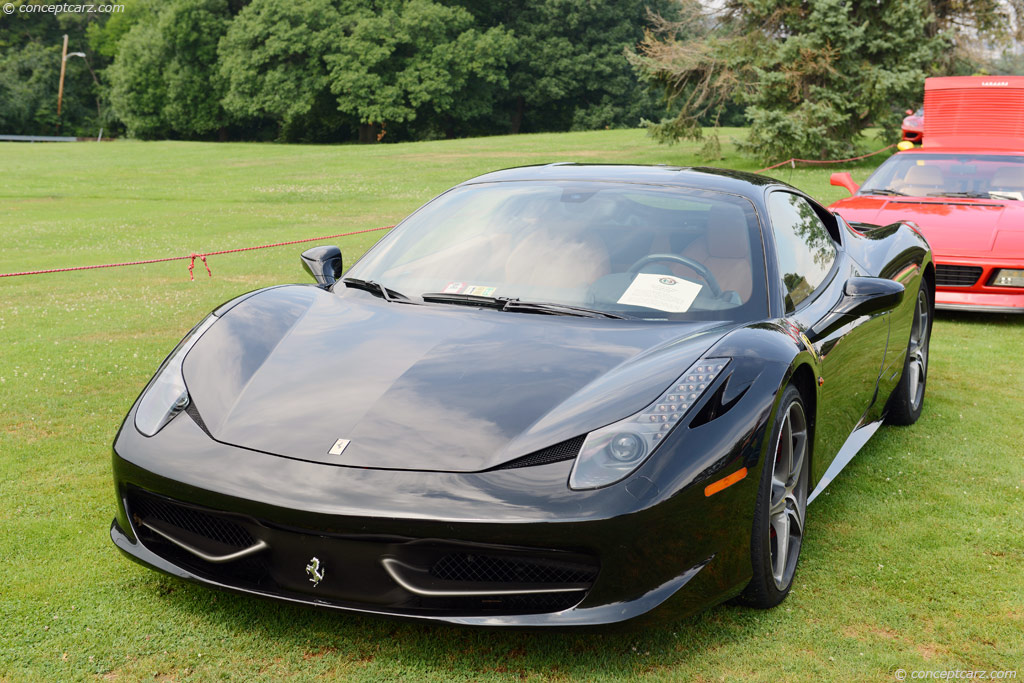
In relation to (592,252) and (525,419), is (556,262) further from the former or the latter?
(525,419)

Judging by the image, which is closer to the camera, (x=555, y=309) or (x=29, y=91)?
(x=555, y=309)

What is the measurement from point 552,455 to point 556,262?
4.36 ft

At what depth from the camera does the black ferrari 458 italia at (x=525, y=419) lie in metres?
2.70

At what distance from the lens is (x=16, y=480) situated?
4.50m

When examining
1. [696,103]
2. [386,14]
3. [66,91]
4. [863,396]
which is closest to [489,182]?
[863,396]

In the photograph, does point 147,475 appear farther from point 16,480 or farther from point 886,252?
point 886,252

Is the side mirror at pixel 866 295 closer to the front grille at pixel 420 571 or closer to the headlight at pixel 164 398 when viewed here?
the front grille at pixel 420 571

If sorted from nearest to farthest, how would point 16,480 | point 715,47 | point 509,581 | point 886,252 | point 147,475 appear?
1. point 509,581
2. point 147,475
3. point 16,480
4. point 886,252
5. point 715,47

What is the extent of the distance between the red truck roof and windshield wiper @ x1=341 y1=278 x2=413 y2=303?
11583 mm

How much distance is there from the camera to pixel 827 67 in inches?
1073

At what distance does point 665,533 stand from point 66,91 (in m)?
79.4

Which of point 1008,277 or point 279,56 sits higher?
point 279,56

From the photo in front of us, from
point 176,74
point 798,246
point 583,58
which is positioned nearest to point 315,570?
point 798,246

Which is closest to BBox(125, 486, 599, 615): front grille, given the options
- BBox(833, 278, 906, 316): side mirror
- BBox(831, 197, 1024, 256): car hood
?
BBox(833, 278, 906, 316): side mirror
